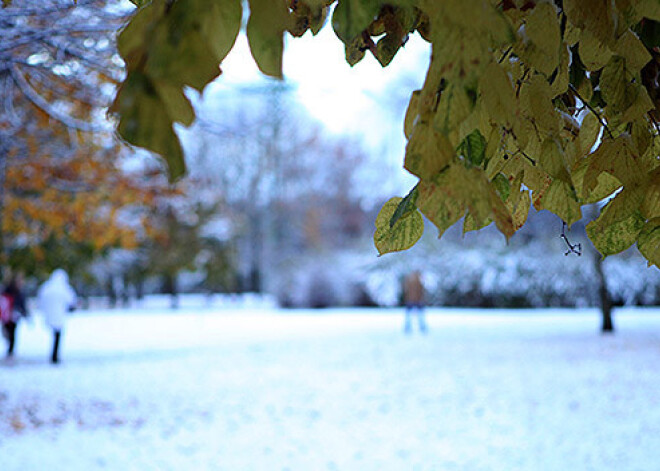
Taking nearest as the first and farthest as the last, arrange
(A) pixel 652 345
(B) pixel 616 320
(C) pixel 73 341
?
(A) pixel 652 345, (C) pixel 73 341, (B) pixel 616 320

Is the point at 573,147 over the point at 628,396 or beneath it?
over

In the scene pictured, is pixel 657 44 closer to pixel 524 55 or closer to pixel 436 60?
pixel 524 55

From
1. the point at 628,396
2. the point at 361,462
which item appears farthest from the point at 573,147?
the point at 628,396

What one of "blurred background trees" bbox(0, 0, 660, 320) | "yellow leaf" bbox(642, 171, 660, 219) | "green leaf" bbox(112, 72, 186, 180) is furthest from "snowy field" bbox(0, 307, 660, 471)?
"green leaf" bbox(112, 72, 186, 180)

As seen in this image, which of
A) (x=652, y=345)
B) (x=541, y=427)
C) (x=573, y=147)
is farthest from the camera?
(x=652, y=345)

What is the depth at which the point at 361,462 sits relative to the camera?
530 centimetres

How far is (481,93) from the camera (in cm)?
83

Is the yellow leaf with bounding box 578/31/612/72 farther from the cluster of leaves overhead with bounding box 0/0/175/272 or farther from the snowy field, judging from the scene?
the snowy field

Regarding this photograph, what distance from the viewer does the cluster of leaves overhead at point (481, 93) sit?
62 centimetres

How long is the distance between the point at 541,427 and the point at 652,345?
22.0 ft

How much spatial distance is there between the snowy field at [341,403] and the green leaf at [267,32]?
4.90m

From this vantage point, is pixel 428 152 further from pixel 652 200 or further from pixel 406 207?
pixel 652 200

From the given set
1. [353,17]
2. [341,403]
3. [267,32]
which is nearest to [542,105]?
[353,17]

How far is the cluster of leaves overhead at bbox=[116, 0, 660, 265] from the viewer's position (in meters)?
0.62
